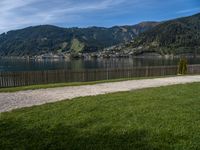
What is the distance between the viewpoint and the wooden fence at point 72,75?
22.3 metres

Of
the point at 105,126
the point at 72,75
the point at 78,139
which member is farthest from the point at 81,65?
the point at 78,139

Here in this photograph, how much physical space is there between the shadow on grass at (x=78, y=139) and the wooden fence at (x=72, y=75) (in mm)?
15030

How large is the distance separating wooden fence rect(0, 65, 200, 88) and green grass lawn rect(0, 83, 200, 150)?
12157 mm

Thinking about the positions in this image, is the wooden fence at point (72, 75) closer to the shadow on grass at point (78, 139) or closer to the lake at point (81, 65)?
the shadow on grass at point (78, 139)

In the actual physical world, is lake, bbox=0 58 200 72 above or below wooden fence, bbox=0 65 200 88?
below

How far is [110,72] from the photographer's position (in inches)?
1125

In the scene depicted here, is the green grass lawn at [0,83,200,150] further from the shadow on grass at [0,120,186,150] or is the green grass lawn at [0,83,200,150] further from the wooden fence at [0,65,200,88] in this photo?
the wooden fence at [0,65,200,88]

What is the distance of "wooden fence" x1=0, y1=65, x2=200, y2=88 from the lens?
22312 millimetres

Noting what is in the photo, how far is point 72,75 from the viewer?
1035 inches

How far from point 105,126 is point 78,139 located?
4.22 feet

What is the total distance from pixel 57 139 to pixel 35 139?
21.7 inches

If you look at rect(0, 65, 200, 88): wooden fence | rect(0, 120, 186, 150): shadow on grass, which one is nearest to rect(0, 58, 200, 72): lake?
rect(0, 65, 200, 88): wooden fence

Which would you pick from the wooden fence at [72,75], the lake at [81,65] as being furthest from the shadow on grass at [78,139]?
the lake at [81,65]

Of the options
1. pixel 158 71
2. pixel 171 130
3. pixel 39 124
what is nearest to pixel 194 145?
pixel 171 130
